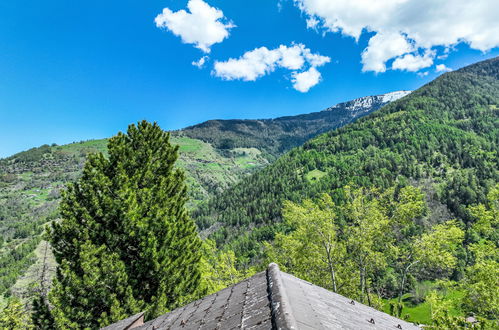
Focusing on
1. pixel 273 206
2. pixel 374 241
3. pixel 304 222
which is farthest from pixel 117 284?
pixel 273 206

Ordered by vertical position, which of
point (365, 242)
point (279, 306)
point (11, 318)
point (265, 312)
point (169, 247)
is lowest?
point (11, 318)

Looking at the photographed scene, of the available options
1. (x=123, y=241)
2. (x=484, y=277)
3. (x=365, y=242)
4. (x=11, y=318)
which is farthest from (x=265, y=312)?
(x=11, y=318)

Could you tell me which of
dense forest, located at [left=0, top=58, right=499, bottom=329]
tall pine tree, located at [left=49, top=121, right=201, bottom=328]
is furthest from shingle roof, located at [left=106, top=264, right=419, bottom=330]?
tall pine tree, located at [left=49, top=121, right=201, bottom=328]

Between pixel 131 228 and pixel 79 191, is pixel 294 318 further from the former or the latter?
pixel 79 191

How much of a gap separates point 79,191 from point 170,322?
10.9m

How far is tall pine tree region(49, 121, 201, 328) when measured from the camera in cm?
1269

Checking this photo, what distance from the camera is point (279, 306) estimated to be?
3975 mm

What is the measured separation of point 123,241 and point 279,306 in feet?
42.6

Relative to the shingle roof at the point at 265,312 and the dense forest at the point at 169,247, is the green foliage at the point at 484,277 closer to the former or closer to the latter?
the dense forest at the point at 169,247

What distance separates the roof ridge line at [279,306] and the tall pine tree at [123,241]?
35.3 feet

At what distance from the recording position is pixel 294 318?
3.57 metres

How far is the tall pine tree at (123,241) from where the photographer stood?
41.6 feet

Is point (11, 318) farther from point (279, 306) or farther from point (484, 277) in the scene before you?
point (484, 277)

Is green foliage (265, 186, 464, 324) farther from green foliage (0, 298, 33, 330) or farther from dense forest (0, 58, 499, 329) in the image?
green foliage (0, 298, 33, 330)
